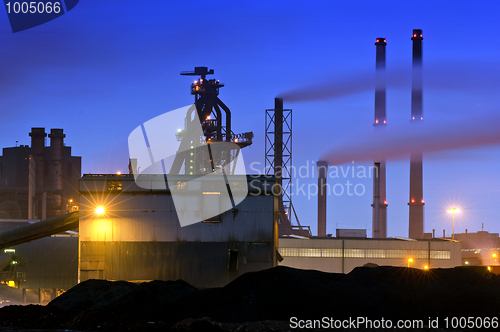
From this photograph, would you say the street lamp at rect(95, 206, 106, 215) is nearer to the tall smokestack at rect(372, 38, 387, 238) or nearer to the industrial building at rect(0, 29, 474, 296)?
the industrial building at rect(0, 29, 474, 296)

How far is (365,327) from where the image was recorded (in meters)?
18.4

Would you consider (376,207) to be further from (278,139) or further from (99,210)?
(99,210)

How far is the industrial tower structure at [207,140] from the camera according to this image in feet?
210

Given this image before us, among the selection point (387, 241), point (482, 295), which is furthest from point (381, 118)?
point (482, 295)

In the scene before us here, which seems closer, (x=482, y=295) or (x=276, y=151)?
(x=482, y=295)

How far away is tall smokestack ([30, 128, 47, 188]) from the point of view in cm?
8288

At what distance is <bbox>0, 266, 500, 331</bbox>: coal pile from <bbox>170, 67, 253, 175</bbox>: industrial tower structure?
4097 centimetres

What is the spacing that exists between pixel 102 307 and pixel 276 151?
172 ft

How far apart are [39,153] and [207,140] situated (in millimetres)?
33825

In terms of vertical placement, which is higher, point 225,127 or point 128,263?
point 225,127

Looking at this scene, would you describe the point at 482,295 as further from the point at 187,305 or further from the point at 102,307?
the point at 102,307

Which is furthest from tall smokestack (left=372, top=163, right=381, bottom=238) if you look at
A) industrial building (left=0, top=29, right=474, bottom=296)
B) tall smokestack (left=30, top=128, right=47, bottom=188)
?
tall smokestack (left=30, top=128, right=47, bottom=188)

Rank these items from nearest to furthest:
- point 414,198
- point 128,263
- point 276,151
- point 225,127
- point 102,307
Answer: point 102,307
point 128,263
point 225,127
point 276,151
point 414,198

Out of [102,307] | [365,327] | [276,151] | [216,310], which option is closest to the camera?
[365,327]
